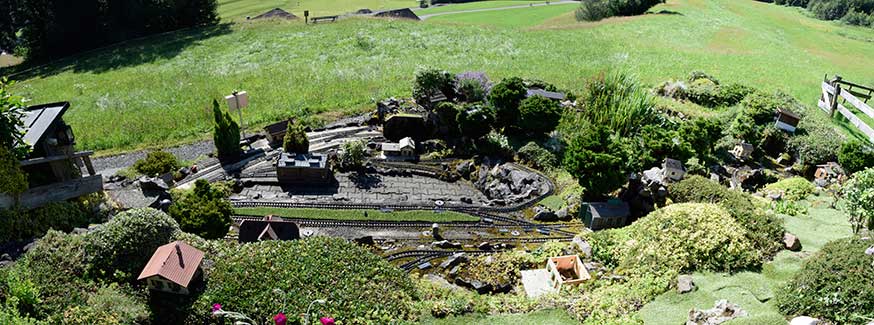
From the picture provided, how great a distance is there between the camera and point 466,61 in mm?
48906

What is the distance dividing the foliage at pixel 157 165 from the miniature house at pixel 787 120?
3484cm

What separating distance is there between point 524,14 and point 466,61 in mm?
37963

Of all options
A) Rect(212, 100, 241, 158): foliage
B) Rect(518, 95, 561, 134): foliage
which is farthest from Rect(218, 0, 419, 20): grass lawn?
Rect(518, 95, 561, 134): foliage

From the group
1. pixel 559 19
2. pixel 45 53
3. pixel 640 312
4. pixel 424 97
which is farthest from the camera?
pixel 559 19

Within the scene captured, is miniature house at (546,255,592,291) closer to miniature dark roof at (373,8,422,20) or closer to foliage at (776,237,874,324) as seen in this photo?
foliage at (776,237,874,324)

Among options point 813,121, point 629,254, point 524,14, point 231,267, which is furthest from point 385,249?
point 524,14

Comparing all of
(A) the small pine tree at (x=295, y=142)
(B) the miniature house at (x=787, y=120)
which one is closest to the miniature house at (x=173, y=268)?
(A) the small pine tree at (x=295, y=142)

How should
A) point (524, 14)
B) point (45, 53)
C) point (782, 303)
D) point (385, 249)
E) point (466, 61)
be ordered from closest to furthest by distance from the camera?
point (782, 303) < point (385, 249) < point (466, 61) < point (45, 53) < point (524, 14)

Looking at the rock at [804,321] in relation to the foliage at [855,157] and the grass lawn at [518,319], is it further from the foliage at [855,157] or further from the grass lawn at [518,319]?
the foliage at [855,157]

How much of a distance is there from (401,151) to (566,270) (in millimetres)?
14507

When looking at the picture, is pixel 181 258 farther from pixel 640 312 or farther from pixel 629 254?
pixel 629 254

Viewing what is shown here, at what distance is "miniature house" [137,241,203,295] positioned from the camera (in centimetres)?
1492

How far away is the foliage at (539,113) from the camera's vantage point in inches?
1145

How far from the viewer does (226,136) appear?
28.6 meters
